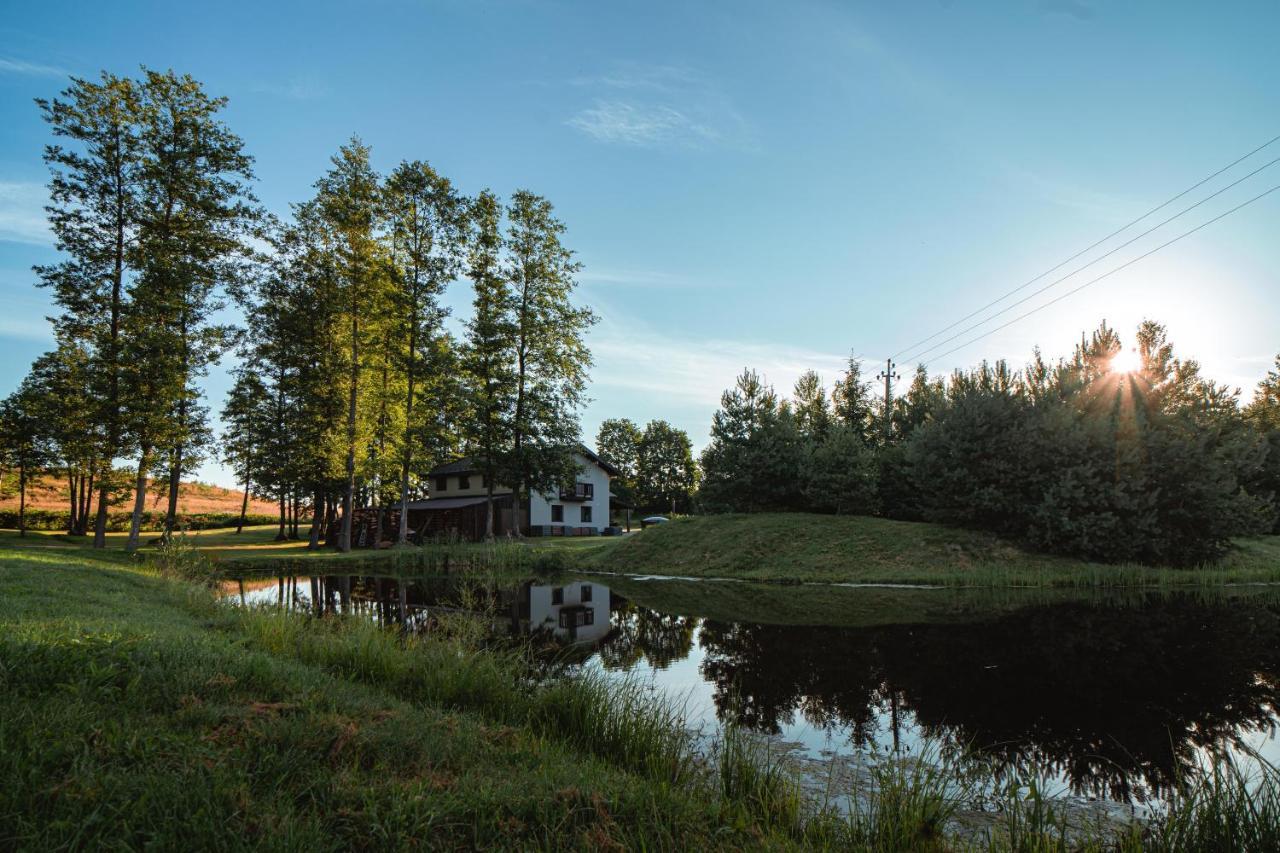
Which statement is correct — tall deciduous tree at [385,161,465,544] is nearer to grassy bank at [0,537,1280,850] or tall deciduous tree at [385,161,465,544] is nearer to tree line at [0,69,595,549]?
tree line at [0,69,595,549]

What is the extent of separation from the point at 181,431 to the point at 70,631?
71.6ft

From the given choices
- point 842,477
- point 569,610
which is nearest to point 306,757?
point 569,610

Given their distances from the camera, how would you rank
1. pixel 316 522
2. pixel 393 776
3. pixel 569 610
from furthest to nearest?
pixel 316 522 → pixel 569 610 → pixel 393 776

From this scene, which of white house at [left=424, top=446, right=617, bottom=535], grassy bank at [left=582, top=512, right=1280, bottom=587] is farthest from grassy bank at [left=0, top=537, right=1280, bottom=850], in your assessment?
white house at [left=424, top=446, right=617, bottom=535]

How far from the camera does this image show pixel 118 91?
76.2ft

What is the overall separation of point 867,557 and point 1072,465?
322 inches

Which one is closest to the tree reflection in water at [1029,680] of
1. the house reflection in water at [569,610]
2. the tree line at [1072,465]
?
the house reflection in water at [569,610]

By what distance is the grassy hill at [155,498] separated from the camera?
32450 millimetres

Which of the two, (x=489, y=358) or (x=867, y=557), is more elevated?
(x=489, y=358)

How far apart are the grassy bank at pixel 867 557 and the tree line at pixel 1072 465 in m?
1.27

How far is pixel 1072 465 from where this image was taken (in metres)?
23.0

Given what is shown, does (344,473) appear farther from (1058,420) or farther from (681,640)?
(1058,420)

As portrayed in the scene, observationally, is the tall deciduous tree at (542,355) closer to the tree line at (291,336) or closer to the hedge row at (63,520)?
the tree line at (291,336)

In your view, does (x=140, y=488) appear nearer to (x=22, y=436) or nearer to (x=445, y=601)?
(x=445, y=601)
